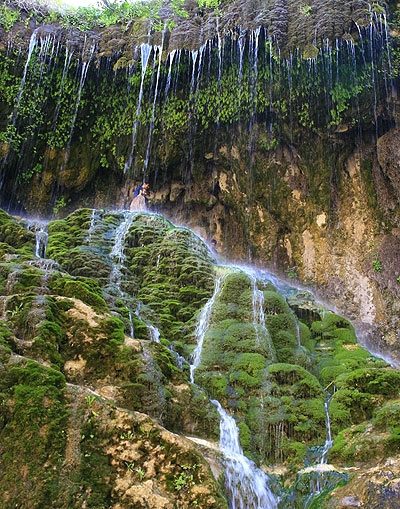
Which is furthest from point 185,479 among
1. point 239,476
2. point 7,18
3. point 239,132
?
point 7,18

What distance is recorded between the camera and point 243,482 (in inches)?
262

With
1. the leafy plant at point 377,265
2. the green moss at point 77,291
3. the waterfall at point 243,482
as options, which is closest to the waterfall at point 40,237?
the green moss at point 77,291

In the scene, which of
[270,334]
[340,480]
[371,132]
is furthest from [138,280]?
[371,132]

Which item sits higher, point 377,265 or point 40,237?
point 377,265

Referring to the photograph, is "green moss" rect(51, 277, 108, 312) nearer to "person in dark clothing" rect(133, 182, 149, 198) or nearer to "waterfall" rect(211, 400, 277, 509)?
"waterfall" rect(211, 400, 277, 509)

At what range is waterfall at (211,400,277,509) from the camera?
21.0ft

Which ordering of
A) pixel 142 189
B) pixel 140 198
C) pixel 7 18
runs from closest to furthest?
pixel 7 18 < pixel 140 198 < pixel 142 189

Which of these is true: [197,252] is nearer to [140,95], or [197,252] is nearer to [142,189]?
[142,189]

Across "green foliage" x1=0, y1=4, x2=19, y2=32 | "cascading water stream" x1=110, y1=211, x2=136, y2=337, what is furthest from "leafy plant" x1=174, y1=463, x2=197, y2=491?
"green foliage" x1=0, y1=4, x2=19, y2=32

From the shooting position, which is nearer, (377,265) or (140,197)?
(377,265)

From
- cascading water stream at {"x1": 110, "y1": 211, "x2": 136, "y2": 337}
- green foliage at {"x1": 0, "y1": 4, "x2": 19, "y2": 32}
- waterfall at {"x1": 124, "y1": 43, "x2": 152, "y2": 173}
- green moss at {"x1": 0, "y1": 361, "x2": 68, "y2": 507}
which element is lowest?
green moss at {"x1": 0, "y1": 361, "x2": 68, "y2": 507}

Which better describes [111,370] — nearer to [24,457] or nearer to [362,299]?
[24,457]

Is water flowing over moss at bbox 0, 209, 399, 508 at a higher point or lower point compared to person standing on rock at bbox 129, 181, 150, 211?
lower

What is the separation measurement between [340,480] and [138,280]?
23.4ft
